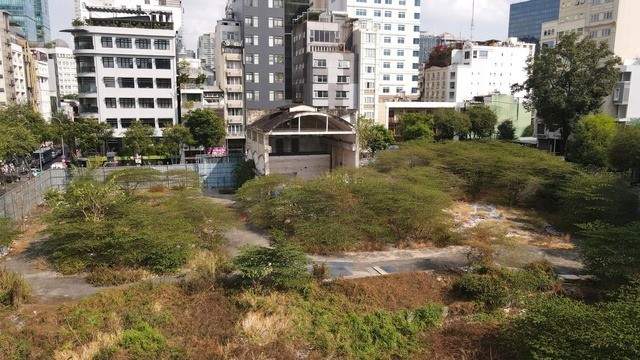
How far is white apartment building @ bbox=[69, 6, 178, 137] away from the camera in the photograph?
45.1m

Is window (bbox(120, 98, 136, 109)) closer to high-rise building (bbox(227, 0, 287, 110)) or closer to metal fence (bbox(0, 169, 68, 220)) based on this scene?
A: high-rise building (bbox(227, 0, 287, 110))

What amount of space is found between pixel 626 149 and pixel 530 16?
568 ft

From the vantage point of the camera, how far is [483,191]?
33.2 m

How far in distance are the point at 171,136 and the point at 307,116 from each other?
15557 millimetres

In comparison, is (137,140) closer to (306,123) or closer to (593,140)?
(306,123)

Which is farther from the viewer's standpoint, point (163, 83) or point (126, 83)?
point (163, 83)

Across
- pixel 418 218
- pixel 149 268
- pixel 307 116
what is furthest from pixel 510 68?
pixel 149 268

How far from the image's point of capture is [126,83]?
46375mm

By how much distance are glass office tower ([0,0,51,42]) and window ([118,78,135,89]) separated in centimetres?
5678

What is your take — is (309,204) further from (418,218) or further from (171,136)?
(171,136)

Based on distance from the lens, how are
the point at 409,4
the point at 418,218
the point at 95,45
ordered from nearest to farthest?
the point at 418,218 < the point at 95,45 < the point at 409,4

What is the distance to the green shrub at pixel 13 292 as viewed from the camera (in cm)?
1557

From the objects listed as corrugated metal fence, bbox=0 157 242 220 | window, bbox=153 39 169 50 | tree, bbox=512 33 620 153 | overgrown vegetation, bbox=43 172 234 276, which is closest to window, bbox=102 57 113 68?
window, bbox=153 39 169 50

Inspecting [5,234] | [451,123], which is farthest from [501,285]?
[451,123]
